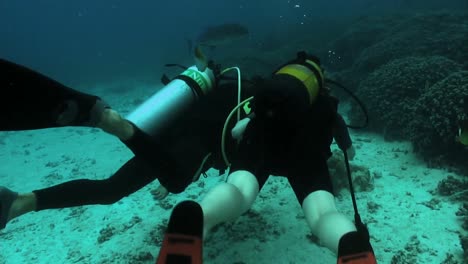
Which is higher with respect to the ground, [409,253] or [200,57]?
[200,57]

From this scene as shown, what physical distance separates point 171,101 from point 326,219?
8.64 ft

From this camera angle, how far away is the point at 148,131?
4.21 m

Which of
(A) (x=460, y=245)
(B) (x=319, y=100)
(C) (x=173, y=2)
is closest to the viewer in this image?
(B) (x=319, y=100)

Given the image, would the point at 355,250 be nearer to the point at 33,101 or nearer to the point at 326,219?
the point at 326,219

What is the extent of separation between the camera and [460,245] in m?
4.28

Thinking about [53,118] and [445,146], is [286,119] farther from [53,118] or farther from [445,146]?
[445,146]

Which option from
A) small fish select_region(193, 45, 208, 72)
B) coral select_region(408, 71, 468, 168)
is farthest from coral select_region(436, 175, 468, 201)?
small fish select_region(193, 45, 208, 72)

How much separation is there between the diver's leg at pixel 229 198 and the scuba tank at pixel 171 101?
1536 millimetres

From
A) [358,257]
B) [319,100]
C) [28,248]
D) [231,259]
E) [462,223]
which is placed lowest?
[28,248]

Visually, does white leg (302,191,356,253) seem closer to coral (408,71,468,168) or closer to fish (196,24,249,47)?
coral (408,71,468,168)

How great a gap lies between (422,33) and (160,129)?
483 inches

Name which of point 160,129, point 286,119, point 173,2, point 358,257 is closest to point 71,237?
point 160,129

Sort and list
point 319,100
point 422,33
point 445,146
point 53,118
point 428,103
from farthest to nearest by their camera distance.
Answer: point 422,33 < point 428,103 < point 445,146 < point 319,100 < point 53,118

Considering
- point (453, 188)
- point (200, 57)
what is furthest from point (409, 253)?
point (200, 57)
